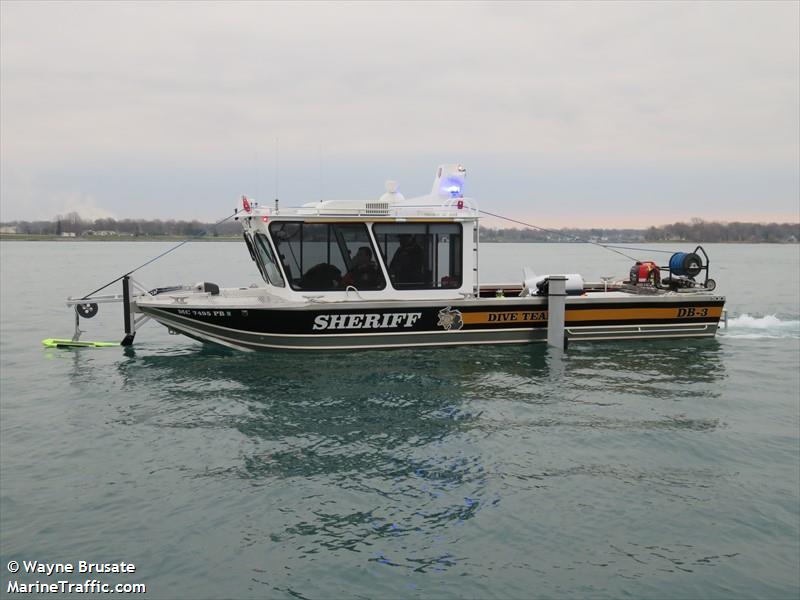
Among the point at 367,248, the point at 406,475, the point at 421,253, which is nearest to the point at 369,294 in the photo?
the point at 367,248

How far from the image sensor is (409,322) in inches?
530

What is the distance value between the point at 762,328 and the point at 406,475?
14730 millimetres

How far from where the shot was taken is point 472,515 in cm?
649

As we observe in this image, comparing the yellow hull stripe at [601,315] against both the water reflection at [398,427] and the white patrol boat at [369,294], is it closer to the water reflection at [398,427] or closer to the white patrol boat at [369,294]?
the white patrol boat at [369,294]

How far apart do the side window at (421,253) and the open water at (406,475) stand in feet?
5.36

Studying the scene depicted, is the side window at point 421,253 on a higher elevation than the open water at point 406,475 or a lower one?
higher

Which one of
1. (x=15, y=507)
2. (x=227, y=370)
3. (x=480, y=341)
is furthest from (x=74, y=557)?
(x=480, y=341)

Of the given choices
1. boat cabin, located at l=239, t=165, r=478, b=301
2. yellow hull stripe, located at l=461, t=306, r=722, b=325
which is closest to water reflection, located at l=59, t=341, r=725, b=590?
yellow hull stripe, located at l=461, t=306, r=722, b=325

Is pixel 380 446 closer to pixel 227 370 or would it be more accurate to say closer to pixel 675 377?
pixel 227 370

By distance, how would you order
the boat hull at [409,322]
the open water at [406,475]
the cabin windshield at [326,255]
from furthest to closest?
the cabin windshield at [326,255] < the boat hull at [409,322] < the open water at [406,475]

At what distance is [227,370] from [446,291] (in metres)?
4.75

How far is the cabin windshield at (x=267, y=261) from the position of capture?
13258 mm

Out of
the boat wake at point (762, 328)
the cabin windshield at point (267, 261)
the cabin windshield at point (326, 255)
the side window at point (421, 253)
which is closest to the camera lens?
the cabin windshield at point (326, 255)

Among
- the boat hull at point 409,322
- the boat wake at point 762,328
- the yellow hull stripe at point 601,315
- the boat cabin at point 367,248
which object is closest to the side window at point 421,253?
the boat cabin at point 367,248
